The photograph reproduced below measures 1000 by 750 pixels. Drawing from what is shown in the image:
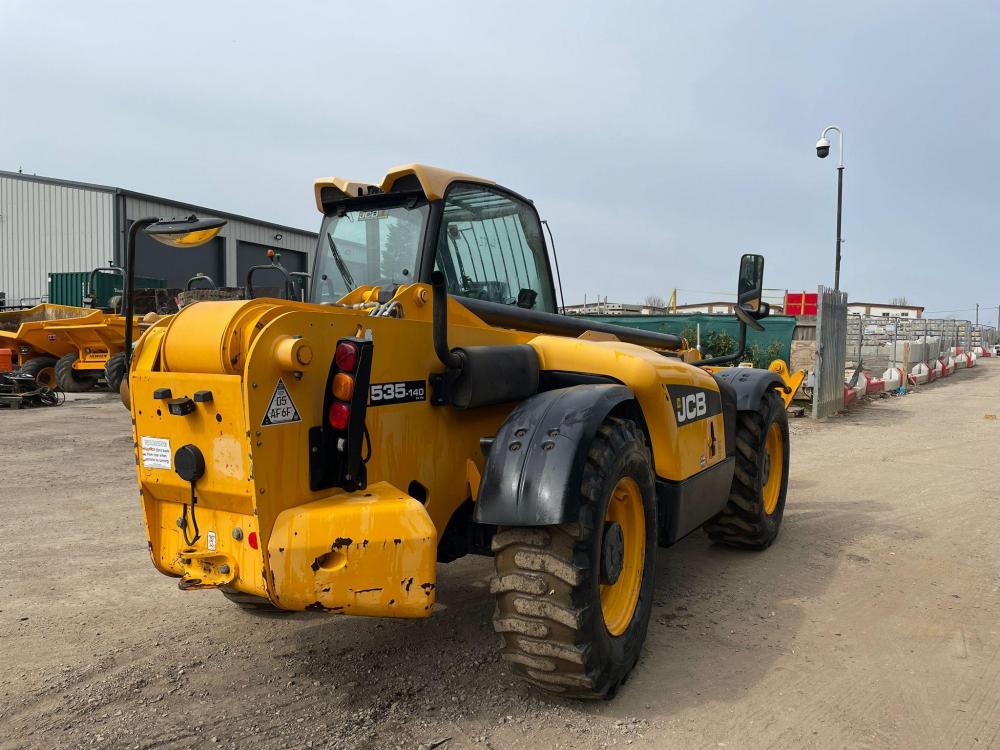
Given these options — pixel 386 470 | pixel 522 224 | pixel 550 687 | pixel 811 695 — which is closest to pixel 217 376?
pixel 386 470

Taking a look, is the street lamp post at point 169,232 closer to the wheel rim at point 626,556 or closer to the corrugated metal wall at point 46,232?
the wheel rim at point 626,556

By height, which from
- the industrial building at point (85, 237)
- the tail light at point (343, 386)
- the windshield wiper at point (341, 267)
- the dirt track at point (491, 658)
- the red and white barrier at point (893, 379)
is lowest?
the dirt track at point (491, 658)

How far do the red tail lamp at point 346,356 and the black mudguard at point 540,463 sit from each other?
680 mm

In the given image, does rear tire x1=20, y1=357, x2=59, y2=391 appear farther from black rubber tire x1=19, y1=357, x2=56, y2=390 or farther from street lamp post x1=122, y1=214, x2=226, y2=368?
street lamp post x1=122, y1=214, x2=226, y2=368

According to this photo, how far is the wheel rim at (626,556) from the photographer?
11.0 feet

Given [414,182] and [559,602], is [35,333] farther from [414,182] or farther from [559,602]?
[559,602]

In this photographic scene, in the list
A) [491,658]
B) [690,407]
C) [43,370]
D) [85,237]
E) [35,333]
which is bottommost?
[491,658]

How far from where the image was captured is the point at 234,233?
27.5 meters

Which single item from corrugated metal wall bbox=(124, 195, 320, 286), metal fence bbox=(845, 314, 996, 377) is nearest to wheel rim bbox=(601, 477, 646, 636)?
metal fence bbox=(845, 314, 996, 377)

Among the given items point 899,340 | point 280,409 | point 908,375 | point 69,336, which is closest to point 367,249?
point 280,409

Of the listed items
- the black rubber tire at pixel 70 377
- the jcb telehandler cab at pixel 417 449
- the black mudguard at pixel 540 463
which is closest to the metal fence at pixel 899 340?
the jcb telehandler cab at pixel 417 449

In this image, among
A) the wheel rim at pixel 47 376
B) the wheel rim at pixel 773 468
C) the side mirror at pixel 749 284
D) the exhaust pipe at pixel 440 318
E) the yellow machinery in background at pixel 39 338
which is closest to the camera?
the exhaust pipe at pixel 440 318

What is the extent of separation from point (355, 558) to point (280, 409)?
0.56 metres

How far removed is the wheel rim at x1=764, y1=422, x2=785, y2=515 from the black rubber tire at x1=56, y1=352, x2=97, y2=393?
49.3ft
